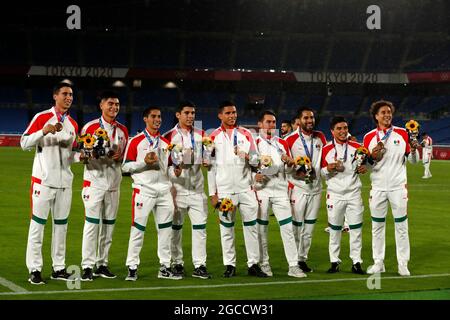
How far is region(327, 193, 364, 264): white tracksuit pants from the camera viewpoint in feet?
35.5

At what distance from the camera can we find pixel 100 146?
9781 millimetres

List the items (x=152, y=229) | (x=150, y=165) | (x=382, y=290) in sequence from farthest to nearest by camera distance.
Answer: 1. (x=152, y=229)
2. (x=150, y=165)
3. (x=382, y=290)

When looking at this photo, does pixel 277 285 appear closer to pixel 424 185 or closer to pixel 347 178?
pixel 347 178

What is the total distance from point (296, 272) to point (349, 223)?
1.16 metres

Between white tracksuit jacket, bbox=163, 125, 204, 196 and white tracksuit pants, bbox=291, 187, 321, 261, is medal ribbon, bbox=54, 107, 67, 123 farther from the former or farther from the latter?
white tracksuit pants, bbox=291, 187, 321, 261

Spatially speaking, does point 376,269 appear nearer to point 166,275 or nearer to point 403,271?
point 403,271

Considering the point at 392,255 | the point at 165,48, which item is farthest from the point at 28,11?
the point at 392,255

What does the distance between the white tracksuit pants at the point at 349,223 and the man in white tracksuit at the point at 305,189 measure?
299 millimetres

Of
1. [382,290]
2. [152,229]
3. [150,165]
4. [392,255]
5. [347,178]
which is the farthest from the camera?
[152,229]

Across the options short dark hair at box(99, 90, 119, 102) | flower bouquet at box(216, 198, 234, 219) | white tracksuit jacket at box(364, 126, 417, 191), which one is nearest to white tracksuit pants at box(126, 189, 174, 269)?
flower bouquet at box(216, 198, 234, 219)

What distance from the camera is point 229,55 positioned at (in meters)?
59.1

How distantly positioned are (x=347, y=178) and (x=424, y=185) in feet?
58.4

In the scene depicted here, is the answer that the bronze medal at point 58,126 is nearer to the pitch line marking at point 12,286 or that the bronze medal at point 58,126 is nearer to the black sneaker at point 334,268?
the pitch line marking at point 12,286

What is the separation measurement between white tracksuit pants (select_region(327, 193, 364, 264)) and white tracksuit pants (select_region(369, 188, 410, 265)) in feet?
0.77
